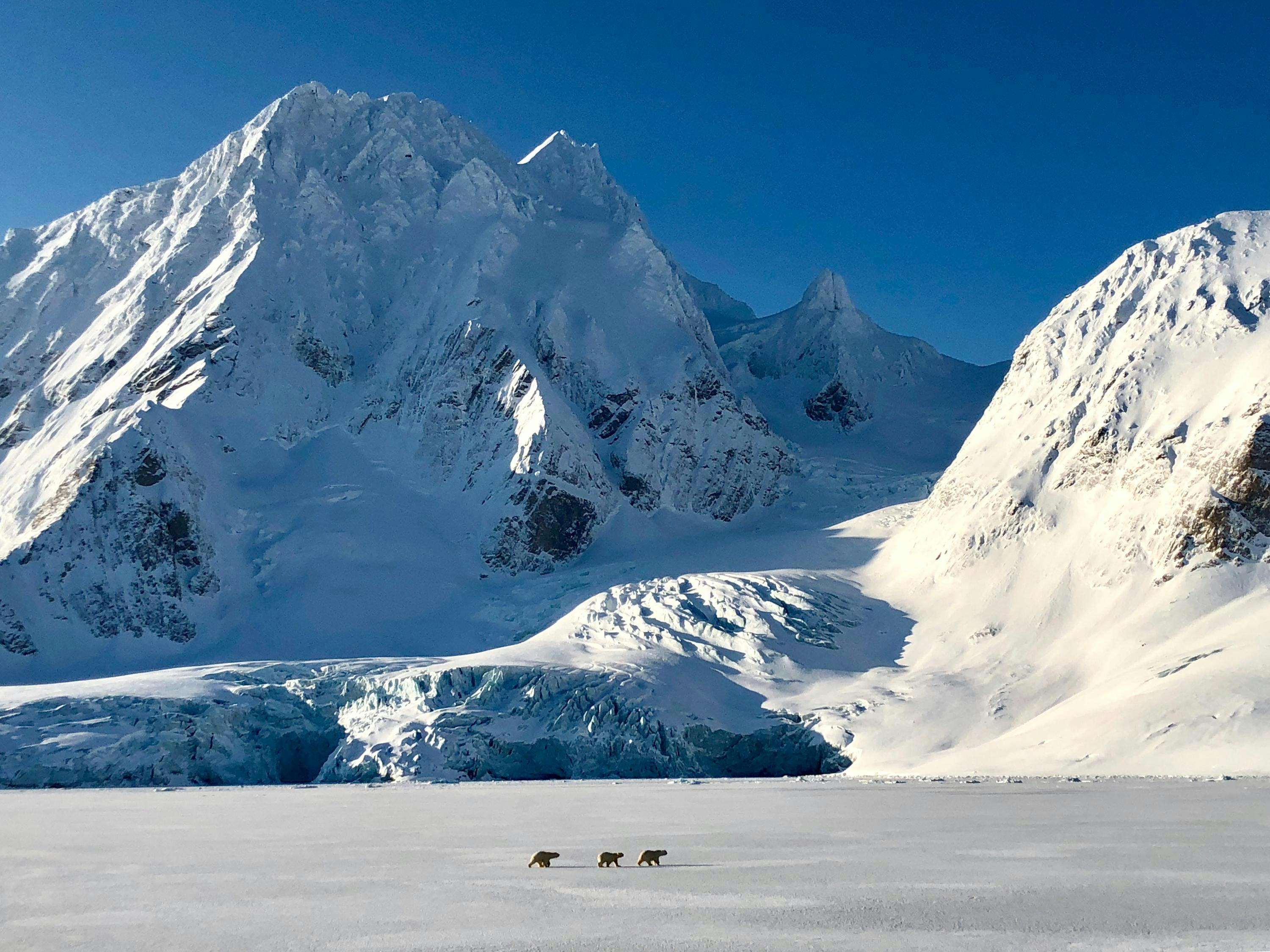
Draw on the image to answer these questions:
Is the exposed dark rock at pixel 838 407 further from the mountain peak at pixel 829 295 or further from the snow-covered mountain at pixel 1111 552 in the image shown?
the snow-covered mountain at pixel 1111 552

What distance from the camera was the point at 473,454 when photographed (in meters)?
132

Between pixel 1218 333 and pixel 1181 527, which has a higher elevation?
pixel 1218 333

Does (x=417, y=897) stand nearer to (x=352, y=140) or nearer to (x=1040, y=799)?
(x=1040, y=799)

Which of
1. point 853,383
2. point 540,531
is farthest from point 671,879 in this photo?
point 853,383

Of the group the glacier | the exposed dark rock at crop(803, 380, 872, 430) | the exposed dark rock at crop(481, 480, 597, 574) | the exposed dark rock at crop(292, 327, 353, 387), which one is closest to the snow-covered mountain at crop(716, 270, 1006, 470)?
the exposed dark rock at crop(803, 380, 872, 430)

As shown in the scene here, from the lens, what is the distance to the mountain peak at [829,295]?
614 ft

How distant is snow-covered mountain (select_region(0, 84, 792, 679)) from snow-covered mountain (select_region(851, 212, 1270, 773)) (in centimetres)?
4567

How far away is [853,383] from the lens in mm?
175125

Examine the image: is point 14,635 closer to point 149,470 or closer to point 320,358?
point 149,470

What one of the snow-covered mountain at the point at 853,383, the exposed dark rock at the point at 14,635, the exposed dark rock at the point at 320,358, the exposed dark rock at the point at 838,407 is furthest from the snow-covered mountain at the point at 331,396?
the exposed dark rock at the point at 838,407

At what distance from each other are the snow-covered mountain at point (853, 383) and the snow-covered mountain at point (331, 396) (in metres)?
18.7

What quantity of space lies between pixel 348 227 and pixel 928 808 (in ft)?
452

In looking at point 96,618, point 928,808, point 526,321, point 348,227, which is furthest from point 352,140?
point 928,808

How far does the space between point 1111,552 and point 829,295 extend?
11472 cm
